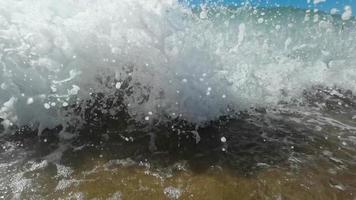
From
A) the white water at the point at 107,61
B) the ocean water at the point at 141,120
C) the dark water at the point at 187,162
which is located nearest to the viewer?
the dark water at the point at 187,162

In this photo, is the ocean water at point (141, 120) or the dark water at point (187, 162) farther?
the ocean water at point (141, 120)

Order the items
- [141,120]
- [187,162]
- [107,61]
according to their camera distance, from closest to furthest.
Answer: [187,162] → [141,120] → [107,61]

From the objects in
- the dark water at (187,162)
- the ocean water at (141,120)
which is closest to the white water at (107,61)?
the ocean water at (141,120)

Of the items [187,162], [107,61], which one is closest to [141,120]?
[107,61]

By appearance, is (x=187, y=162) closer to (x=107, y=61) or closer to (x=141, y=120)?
(x=141, y=120)

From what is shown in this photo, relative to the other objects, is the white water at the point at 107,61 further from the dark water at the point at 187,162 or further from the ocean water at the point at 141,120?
the dark water at the point at 187,162

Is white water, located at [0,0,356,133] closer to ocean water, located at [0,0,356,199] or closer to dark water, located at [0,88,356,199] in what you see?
ocean water, located at [0,0,356,199]

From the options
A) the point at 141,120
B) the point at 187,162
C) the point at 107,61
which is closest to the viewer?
the point at 187,162

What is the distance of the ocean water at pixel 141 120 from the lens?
376 cm

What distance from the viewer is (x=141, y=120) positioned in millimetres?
5191

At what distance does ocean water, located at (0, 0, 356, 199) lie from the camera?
3762 mm

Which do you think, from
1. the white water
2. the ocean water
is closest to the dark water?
the ocean water

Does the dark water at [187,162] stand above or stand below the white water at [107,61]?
below

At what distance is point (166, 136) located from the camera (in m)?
4.82
